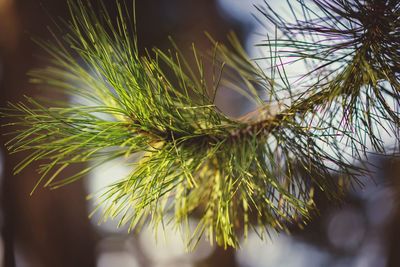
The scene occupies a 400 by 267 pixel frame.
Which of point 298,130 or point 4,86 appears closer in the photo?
point 298,130

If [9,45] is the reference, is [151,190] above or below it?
below

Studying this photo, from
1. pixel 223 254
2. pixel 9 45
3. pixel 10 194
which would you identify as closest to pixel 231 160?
pixel 10 194

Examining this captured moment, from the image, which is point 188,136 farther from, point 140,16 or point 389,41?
point 140,16

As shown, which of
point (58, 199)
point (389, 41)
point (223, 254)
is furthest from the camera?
point (223, 254)

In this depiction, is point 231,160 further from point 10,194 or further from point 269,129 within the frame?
point 10,194

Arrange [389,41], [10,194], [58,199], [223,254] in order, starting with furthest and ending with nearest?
1. [223,254]
2. [58,199]
3. [10,194]
4. [389,41]

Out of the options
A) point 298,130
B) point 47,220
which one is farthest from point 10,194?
point 298,130

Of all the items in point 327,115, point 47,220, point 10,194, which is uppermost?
point 10,194
